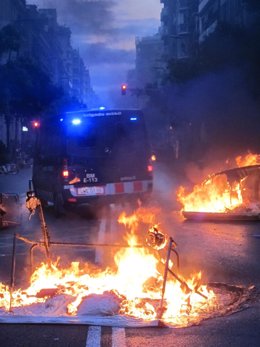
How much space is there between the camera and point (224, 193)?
13180mm

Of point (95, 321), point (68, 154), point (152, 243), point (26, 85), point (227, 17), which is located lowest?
point (95, 321)

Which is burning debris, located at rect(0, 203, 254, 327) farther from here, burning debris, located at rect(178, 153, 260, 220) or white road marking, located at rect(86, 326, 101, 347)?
burning debris, located at rect(178, 153, 260, 220)

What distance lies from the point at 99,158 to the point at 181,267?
5.89m

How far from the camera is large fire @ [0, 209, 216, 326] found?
5.58 m

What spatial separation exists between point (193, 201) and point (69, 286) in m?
7.60

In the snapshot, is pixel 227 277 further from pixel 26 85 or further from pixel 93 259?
pixel 26 85

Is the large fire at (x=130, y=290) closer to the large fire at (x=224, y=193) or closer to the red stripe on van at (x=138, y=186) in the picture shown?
the large fire at (x=224, y=193)

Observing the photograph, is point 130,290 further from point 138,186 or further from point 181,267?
point 138,186

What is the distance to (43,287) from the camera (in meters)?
6.23

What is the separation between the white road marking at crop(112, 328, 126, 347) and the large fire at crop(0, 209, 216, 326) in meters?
0.36

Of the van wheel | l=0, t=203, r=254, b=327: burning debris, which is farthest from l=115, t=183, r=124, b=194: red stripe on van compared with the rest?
l=0, t=203, r=254, b=327: burning debris

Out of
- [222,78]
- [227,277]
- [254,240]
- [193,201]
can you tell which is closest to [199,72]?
[222,78]

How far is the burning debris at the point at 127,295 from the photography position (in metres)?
5.48

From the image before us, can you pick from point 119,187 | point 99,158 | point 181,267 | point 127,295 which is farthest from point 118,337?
point 119,187
